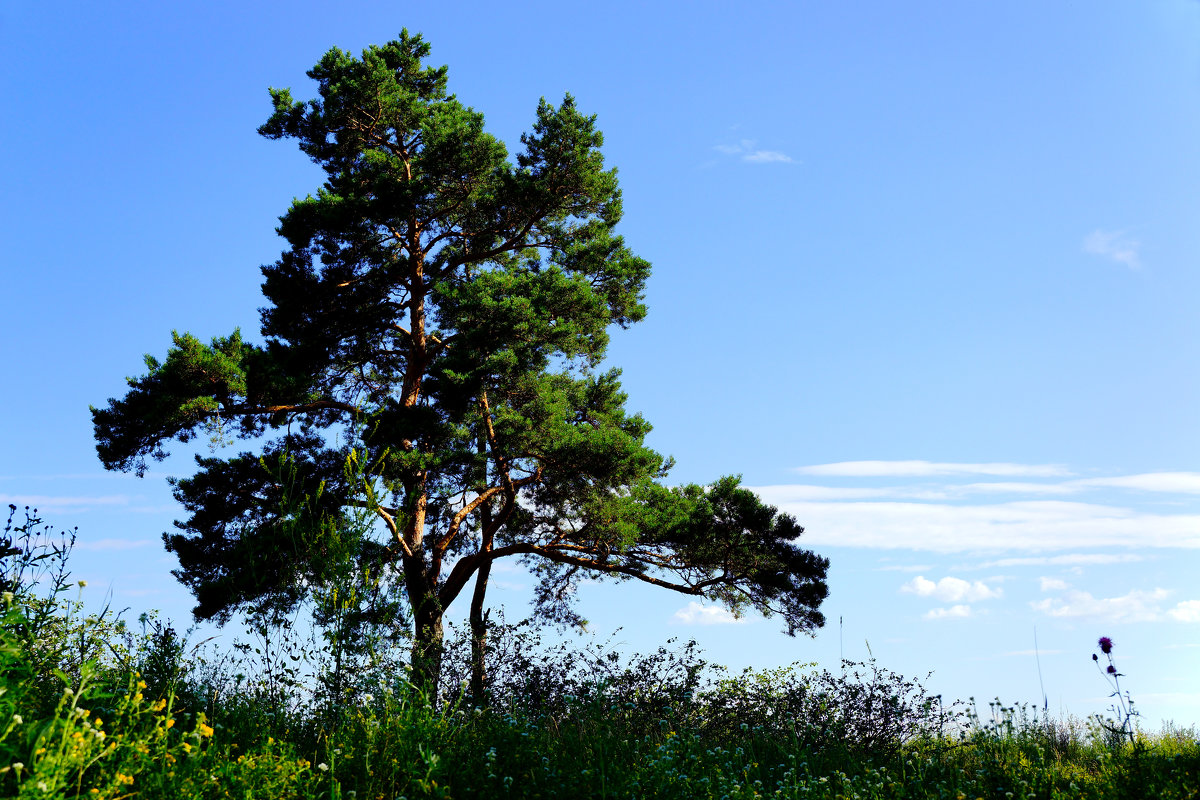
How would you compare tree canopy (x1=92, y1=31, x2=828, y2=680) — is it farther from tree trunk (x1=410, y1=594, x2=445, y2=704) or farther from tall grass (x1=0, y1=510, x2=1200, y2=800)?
tall grass (x1=0, y1=510, x2=1200, y2=800)

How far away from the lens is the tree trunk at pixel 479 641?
1080cm

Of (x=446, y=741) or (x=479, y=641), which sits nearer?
(x=446, y=741)

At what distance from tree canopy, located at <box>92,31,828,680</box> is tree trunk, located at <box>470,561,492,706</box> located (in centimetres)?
7

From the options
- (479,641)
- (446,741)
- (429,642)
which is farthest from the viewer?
(479,641)

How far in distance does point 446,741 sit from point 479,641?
5.49 metres

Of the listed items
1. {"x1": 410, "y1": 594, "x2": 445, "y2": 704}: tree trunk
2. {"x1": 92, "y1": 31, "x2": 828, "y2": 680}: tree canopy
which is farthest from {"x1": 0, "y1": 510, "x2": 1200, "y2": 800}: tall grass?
{"x1": 92, "y1": 31, "x2": 828, "y2": 680}: tree canopy

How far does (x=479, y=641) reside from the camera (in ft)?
38.5

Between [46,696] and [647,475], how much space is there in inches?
357

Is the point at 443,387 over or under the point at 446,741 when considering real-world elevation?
over

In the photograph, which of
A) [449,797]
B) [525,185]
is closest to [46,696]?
[449,797]

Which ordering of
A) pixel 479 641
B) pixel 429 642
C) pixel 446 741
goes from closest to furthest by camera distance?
pixel 446 741 < pixel 429 642 < pixel 479 641

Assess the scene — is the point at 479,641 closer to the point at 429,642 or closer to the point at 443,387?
the point at 429,642

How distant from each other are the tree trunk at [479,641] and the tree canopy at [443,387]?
0.07 metres

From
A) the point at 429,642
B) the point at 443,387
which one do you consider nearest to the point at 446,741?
the point at 429,642
